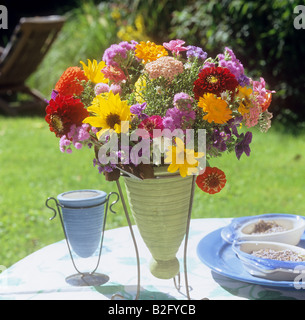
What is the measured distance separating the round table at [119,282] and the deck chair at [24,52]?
16.4 ft

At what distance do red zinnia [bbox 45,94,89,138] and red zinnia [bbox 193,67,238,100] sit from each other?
25 cm

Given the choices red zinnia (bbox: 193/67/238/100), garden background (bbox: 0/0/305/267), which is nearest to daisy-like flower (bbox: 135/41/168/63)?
red zinnia (bbox: 193/67/238/100)

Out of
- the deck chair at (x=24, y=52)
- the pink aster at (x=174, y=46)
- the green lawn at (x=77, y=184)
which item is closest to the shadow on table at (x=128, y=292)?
the pink aster at (x=174, y=46)

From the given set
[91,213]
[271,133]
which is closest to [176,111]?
[91,213]

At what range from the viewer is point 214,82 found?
966 millimetres

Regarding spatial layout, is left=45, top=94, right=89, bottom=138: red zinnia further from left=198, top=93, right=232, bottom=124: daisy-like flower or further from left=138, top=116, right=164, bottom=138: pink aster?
left=198, top=93, right=232, bottom=124: daisy-like flower

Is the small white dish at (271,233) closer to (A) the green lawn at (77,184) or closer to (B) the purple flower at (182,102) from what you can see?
(B) the purple flower at (182,102)

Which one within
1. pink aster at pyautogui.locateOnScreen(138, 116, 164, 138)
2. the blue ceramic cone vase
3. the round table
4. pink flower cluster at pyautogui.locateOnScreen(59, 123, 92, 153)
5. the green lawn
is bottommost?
the green lawn

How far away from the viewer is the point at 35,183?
416 centimetres

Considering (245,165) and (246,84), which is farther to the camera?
(245,165)

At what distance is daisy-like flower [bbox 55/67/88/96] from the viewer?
1045mm
